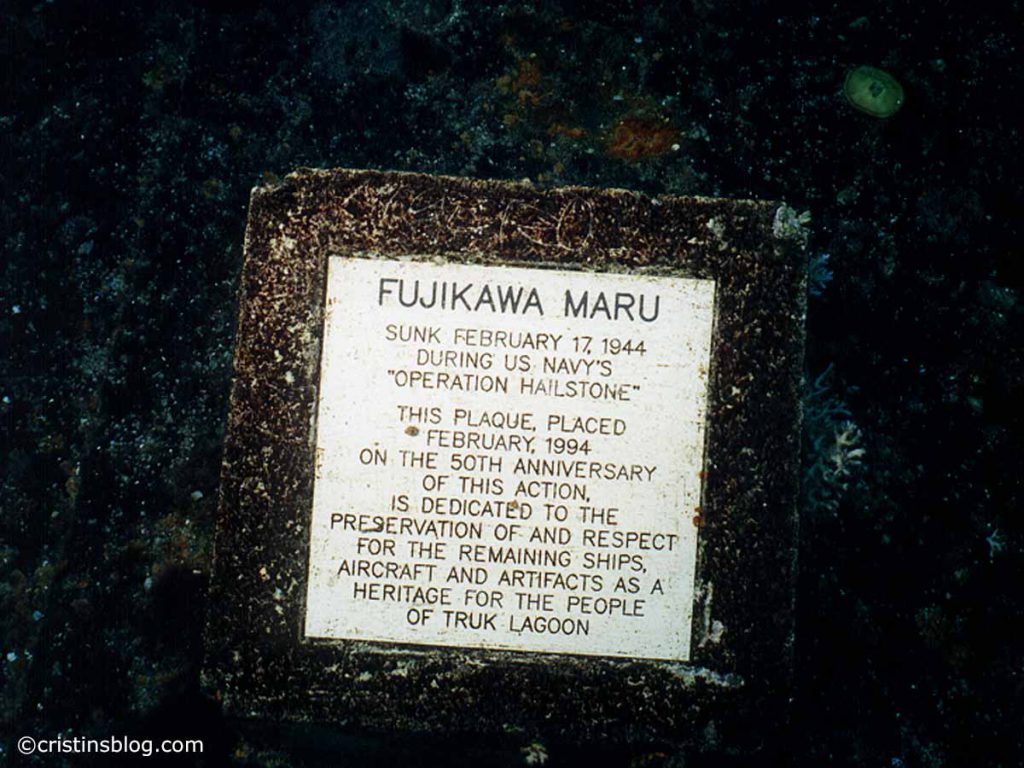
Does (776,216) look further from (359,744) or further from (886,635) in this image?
(359,744)

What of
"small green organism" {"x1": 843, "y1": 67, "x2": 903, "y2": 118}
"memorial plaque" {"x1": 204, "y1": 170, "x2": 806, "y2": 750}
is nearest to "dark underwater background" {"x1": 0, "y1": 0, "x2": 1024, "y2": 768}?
"small green organism" {"x1": 843, "y1": 67, "x2": 903, "y2": 118}

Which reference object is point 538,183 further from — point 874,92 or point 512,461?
point 874,92

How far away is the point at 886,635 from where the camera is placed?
6.12 ft

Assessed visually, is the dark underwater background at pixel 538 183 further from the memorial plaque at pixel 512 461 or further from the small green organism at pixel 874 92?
the memorial plaque at pixel 512 461

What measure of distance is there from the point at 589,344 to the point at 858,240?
807 millimetres

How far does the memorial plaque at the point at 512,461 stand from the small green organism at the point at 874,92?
0.61m

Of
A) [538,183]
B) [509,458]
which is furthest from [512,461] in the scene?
[538,183]

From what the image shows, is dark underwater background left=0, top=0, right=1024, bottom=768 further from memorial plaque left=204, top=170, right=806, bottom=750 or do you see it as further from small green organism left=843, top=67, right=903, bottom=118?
memorial plaque left=204, top=170, right=806, bottom=750

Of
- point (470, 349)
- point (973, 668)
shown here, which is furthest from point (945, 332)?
point (470, 349)

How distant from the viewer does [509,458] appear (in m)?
1.58

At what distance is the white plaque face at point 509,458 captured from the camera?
1584mm

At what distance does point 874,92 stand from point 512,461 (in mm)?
1268

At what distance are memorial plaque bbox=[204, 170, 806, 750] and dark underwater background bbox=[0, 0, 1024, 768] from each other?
1.09 ft

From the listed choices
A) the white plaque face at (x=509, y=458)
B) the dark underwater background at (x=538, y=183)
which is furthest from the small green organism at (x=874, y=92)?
the white plaque face at (x=509, y=458)
